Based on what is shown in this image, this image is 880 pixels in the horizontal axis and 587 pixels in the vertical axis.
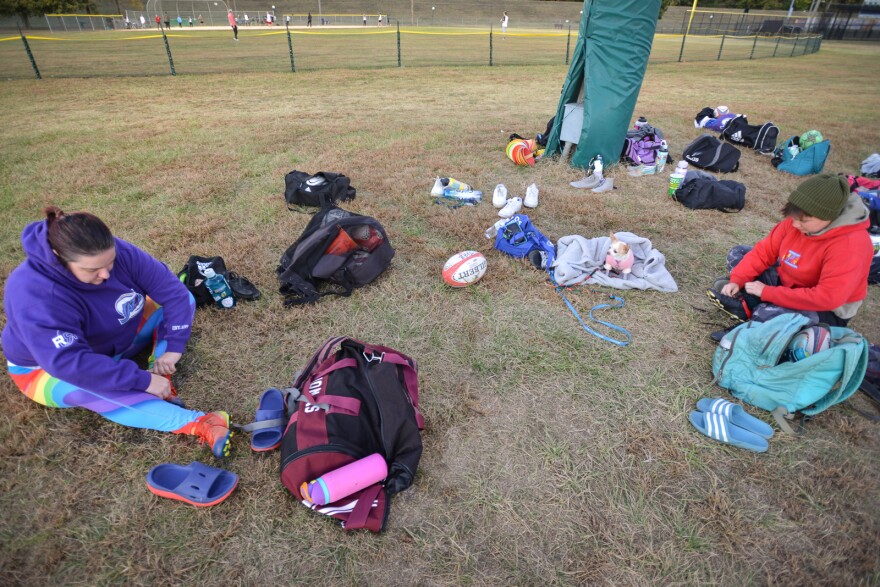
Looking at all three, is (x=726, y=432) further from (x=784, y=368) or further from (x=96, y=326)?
(x=96, y=326)

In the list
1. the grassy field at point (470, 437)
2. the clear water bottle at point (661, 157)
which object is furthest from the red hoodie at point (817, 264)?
the clear water bottle at point (661, 157)

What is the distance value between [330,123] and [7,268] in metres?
6.15

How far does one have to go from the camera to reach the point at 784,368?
2668mm

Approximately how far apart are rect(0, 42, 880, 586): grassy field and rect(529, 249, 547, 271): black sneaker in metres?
0.08

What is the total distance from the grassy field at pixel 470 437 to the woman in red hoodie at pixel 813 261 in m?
0.45

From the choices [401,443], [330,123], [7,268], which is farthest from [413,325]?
[330,123]

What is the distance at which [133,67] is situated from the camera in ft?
51.6

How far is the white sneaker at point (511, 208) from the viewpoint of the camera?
196 inches

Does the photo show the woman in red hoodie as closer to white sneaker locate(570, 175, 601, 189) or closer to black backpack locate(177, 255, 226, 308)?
white sneaker locate(570, 175, 601, 189)

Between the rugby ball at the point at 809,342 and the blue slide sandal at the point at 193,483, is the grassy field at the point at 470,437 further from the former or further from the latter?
the rugby ball at the point at 809,342

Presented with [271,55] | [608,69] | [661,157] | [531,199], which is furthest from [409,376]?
[271,55]

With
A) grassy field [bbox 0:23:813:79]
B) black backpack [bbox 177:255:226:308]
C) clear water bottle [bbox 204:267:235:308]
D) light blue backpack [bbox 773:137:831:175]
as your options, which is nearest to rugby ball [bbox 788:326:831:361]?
clear water bottle [bbox 204:267:235:308]

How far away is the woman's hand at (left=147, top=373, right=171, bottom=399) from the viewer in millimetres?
2445

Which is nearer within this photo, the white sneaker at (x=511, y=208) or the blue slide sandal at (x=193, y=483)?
the blue slide sandal at (x=193, y=483)
